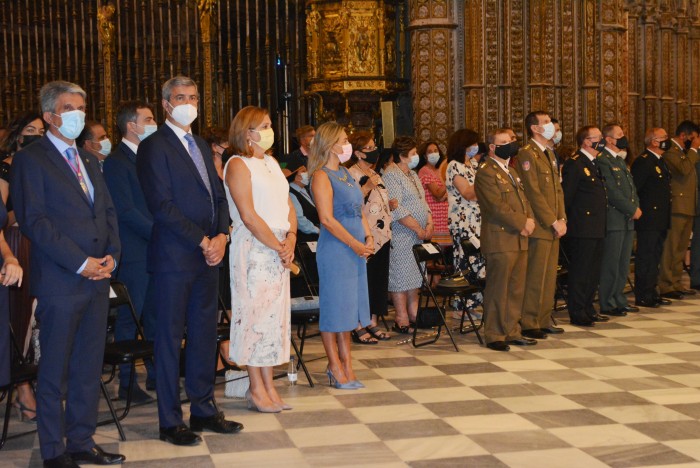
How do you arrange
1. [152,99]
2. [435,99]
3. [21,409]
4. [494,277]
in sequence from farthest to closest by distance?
1. [152,99]
2. [435,99]
3. [494,277]
4. [21,409]

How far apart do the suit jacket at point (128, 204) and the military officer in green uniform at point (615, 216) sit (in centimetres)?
466

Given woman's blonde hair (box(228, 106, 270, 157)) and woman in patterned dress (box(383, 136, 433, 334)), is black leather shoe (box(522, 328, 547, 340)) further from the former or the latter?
woman's blonde hair (box(228, 106, 270, 157))

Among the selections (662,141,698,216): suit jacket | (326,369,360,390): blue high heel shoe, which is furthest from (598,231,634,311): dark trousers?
(326,369,360,390): blue high heel shoe

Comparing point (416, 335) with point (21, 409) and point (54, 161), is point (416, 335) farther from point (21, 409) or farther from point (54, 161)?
point (54, 161)

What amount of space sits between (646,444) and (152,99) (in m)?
10.4

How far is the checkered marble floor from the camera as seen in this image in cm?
534

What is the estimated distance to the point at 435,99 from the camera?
13.4 metres

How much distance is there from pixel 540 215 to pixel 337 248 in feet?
7.97

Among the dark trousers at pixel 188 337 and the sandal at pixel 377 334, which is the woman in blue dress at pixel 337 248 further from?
the sandal at pixel 377 334

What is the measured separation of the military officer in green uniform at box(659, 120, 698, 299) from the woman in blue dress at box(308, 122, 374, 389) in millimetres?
5115

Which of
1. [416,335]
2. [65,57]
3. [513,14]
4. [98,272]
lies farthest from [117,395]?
[65,57]

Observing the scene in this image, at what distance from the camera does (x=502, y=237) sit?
326 inches

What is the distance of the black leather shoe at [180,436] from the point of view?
5582 mm

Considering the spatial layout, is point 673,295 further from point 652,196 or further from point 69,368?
point 69,368
